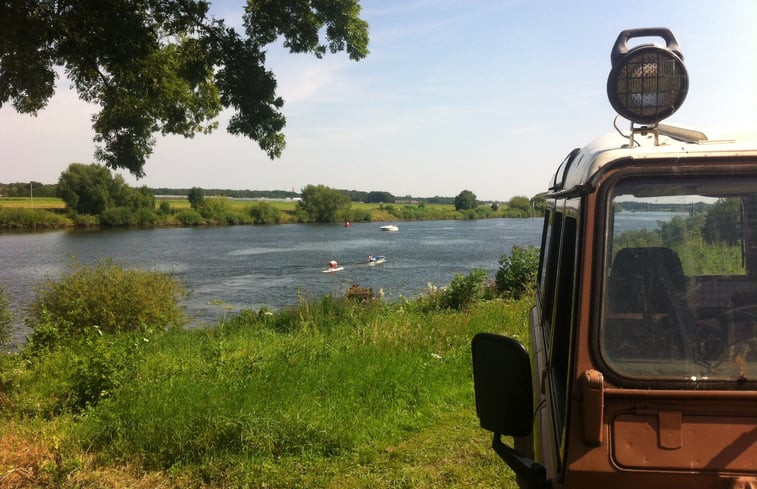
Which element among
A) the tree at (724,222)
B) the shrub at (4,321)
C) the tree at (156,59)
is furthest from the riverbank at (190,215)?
the tree at (724,222)

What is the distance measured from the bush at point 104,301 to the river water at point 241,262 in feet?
5.82

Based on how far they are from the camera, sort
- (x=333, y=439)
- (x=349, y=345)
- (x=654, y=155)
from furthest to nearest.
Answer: (x=349, y=345) → (x=333, y=439) → (x=654, y=155)

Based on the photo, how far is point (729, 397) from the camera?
1.58 metres

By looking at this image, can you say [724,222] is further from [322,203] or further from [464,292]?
[322,203]

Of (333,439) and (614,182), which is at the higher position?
(614,182)

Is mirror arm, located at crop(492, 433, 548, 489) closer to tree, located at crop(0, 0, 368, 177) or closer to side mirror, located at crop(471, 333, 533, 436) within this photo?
side mirror, located at crop(471, 333, 533, 436)

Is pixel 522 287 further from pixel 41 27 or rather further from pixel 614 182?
pixel 614 182

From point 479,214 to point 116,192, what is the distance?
74.6 meters

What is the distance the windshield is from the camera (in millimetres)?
1679

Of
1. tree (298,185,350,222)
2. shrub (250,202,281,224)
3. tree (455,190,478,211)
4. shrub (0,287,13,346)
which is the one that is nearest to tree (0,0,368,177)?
shrub (0,287,13,346)

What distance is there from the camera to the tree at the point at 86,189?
6394 cm

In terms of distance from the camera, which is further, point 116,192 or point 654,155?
point 116,192

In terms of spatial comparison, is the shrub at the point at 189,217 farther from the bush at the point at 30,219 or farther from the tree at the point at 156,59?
the tree at the point at 156,59

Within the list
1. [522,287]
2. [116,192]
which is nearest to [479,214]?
[116,192]
